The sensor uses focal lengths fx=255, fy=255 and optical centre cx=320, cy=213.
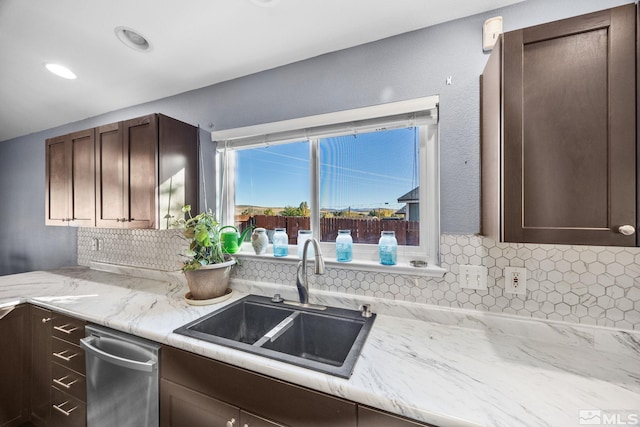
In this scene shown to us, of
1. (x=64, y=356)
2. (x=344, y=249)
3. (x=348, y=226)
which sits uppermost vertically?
(x=348, y=226)

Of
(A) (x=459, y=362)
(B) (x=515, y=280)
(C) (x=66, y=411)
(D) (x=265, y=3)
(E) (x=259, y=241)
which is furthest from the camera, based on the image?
(E) (x=259, y=241)

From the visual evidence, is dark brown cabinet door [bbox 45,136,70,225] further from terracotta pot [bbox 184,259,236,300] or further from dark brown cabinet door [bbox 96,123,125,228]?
terracotta pot [bbox 184,259,236,300]

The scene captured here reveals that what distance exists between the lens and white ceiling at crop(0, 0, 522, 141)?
1271 mm

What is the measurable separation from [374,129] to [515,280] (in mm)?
999

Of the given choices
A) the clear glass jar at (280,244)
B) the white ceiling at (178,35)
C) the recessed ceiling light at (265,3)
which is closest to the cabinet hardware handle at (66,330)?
the clear glass jar at (280,244)

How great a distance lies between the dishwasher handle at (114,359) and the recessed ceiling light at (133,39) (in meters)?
1.71

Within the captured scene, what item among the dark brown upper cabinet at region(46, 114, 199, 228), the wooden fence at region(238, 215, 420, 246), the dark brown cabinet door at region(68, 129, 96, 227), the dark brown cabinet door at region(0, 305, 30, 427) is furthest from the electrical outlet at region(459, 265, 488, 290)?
the dark brown cabinet door at region(0, 305, 30, 427)

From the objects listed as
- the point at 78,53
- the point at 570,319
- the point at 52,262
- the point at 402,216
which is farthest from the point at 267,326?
the point at 52,262

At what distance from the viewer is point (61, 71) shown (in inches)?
75.0

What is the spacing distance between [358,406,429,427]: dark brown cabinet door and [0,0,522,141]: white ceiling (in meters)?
1.66

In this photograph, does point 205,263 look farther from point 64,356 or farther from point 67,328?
point 64,356

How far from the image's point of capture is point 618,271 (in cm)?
100

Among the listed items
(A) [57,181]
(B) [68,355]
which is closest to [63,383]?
(B) [68,355]

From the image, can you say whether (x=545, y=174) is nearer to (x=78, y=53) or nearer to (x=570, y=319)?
(x=570, y=319)
